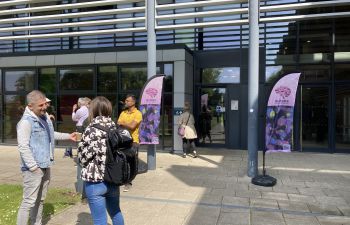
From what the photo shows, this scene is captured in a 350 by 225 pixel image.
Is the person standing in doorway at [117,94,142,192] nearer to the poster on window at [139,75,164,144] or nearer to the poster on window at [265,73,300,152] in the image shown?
the poster on window at [139,75,164,144]

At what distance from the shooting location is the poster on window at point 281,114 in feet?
23.3

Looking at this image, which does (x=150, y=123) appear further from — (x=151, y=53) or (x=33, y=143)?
(x=33, y=143)

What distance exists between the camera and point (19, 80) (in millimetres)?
13344

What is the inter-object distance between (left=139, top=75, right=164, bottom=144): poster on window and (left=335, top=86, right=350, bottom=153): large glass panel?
6765 millimetres

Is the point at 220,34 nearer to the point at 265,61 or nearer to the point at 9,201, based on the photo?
the point at 265,61

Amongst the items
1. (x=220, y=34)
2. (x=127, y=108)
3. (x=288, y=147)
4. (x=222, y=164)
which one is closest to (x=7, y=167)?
(x=127, y=108)

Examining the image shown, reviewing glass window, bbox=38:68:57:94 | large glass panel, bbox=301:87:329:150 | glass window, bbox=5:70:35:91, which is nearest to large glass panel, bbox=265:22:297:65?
large glass panel, bbox=301:87:329:150

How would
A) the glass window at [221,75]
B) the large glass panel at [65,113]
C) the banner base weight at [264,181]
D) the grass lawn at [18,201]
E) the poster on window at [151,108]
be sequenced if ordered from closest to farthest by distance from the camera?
the grass lawn at [18,201], the banner base weight at [264,181], the poster on window at [151,108], the glass window at [221,75], the large glass panel at [65,113]

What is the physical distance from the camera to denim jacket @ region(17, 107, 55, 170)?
387 cm

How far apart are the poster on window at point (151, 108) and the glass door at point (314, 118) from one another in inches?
237

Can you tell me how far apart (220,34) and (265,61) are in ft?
6.49

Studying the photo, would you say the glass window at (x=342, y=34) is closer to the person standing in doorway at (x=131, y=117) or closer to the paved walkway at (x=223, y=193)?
the paved walkway at (x=223, y=193)

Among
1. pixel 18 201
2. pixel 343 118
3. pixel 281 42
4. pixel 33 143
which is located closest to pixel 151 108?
pixel 18 201

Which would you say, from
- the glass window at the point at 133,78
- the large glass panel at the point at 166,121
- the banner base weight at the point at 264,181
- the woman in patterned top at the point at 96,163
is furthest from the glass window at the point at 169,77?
the woman in patterned top at the point at 96,163
